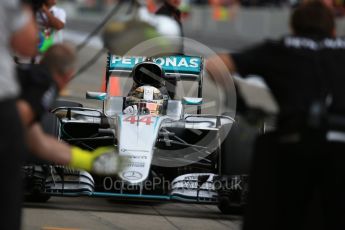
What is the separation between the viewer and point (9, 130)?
14.7 ft

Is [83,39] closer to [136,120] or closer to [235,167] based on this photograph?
[136,120]

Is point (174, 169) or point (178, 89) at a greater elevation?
point (178, 89)

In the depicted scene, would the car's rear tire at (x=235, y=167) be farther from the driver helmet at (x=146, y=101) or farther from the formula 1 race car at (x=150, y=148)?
the driver helmet at (x=146, y=101)

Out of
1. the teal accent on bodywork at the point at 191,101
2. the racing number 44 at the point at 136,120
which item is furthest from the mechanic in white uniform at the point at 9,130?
the teal accent on bodywork at the point at 191,101

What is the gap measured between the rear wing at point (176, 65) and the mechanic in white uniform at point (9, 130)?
5.91 metres

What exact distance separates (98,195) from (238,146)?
1.28 m

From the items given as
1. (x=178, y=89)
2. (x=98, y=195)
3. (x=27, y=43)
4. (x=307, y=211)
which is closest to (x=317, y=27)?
(x=307, y=211)

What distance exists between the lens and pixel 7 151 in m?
4.52

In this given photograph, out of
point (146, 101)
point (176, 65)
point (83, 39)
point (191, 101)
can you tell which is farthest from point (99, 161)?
point (83, 39)

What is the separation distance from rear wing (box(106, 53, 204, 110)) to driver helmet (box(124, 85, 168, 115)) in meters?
0.43

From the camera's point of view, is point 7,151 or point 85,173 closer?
point 7,151

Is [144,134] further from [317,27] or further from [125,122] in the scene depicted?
[317,27]

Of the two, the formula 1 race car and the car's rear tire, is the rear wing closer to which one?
the formula 1 race car

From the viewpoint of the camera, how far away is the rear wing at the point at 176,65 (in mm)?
10602
